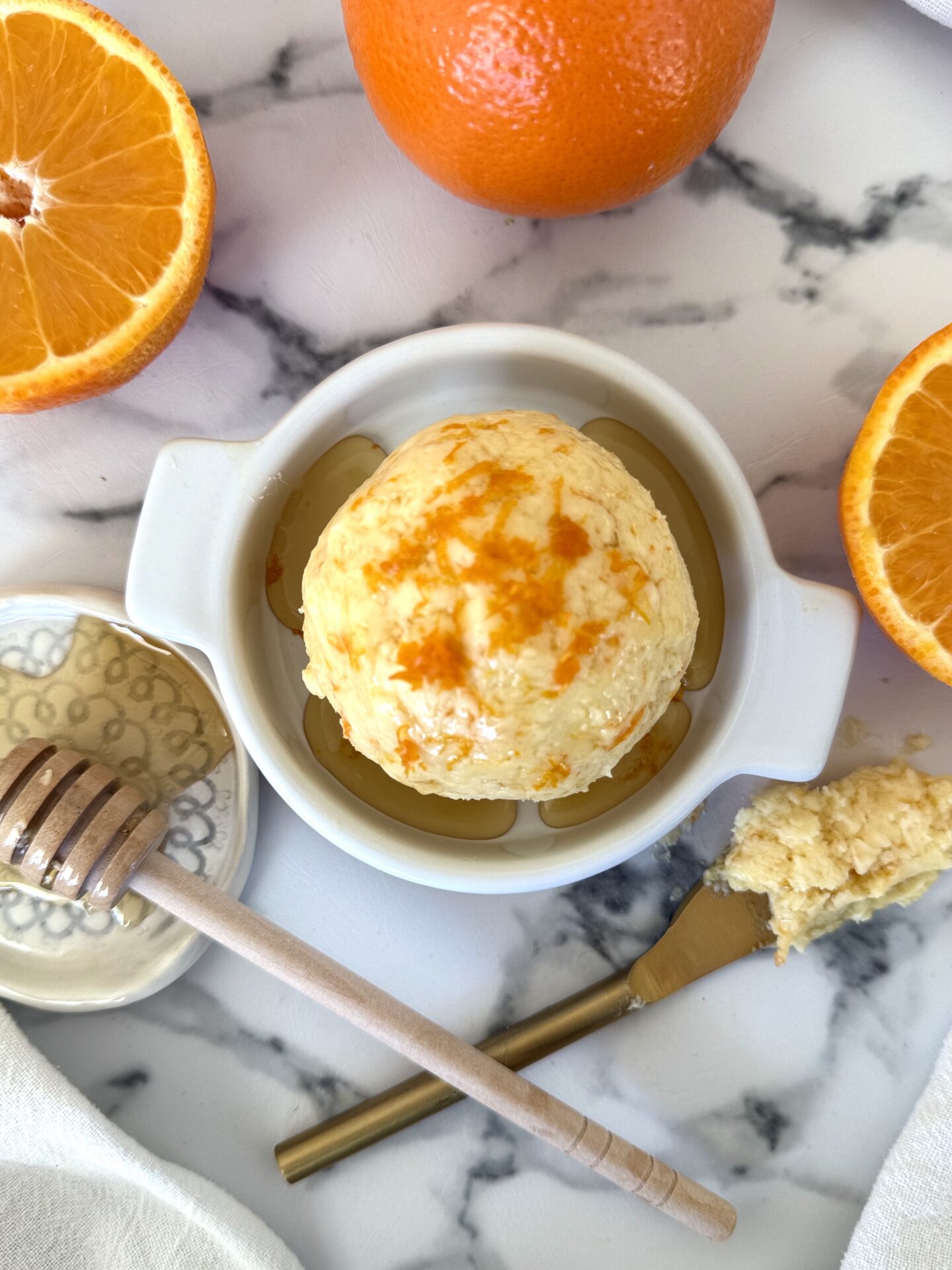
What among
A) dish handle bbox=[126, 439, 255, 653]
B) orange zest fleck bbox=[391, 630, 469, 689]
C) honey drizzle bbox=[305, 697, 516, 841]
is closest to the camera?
orange zest fleck bbox=[391, 630, 469, 689]

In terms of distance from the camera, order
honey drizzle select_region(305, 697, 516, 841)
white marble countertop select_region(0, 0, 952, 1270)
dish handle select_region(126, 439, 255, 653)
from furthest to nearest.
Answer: white marble countertop select_region(0, 0, 952, 1270), honey drizzle select_region(305, 697, 516, 841), dish handle select_region(126, 439, 255, 653)

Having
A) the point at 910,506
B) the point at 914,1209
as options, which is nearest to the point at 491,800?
the point at 910,506

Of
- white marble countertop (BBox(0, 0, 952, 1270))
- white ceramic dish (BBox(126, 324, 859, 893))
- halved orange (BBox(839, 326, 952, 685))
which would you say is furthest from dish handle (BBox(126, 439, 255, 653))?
halved orange (BBox(839, 326, 952, 685))

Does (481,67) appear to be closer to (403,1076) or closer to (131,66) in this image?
(131,66)

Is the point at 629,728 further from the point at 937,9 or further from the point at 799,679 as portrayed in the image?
the point at 937,9

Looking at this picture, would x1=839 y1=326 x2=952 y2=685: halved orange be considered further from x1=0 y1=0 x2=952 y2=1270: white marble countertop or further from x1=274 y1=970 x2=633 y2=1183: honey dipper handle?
x1=274 y1=970 x2=633 y2=1183: honey dipper handle
